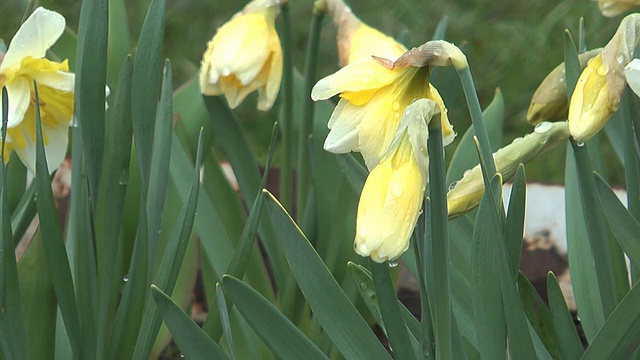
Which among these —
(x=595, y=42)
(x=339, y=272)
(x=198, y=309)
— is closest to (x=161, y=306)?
(x=339, y=272)

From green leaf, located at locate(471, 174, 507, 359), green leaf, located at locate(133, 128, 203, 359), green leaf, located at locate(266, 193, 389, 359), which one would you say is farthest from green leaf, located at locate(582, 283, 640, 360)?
green leaf, located at locate(133, 128, 203, 359)

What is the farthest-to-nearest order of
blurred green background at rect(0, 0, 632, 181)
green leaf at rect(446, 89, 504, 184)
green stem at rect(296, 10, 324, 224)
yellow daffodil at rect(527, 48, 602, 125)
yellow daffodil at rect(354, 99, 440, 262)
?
blurred green background at rect(0, 0, 632, 181), green leaf at rect(446, 89, 504, 184), green stem at rect(296, 10, 324, 224), yellow daffodil at rect(527, 48, 602, 125), yellow daffodil at rect(354, 99, 440, 262)

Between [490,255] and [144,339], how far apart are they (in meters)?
0.48

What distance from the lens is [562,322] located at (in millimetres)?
1047

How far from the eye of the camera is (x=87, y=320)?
114cm

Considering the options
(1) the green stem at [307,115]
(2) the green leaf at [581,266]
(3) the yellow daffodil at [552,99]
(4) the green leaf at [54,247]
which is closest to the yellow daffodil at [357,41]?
(1) the green stem at [307,115]

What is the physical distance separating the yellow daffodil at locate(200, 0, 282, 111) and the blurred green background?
1458mm

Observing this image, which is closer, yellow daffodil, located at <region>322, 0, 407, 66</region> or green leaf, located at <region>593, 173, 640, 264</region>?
green leaf, located at <region>593, 173, 640, 264</region>

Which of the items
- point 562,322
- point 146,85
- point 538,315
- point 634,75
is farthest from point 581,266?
point 146,85

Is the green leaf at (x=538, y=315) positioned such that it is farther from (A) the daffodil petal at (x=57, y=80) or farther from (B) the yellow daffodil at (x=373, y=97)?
(A) the daffodil petal at (x=57, y=80)

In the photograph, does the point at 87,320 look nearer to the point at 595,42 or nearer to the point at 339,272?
the point at 339,272

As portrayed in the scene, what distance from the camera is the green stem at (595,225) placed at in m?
0.96

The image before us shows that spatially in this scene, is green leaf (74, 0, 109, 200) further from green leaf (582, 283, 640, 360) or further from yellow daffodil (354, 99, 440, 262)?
green leaf (582, 283, 640, 360)

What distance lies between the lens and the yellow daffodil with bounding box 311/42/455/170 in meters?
0.86
